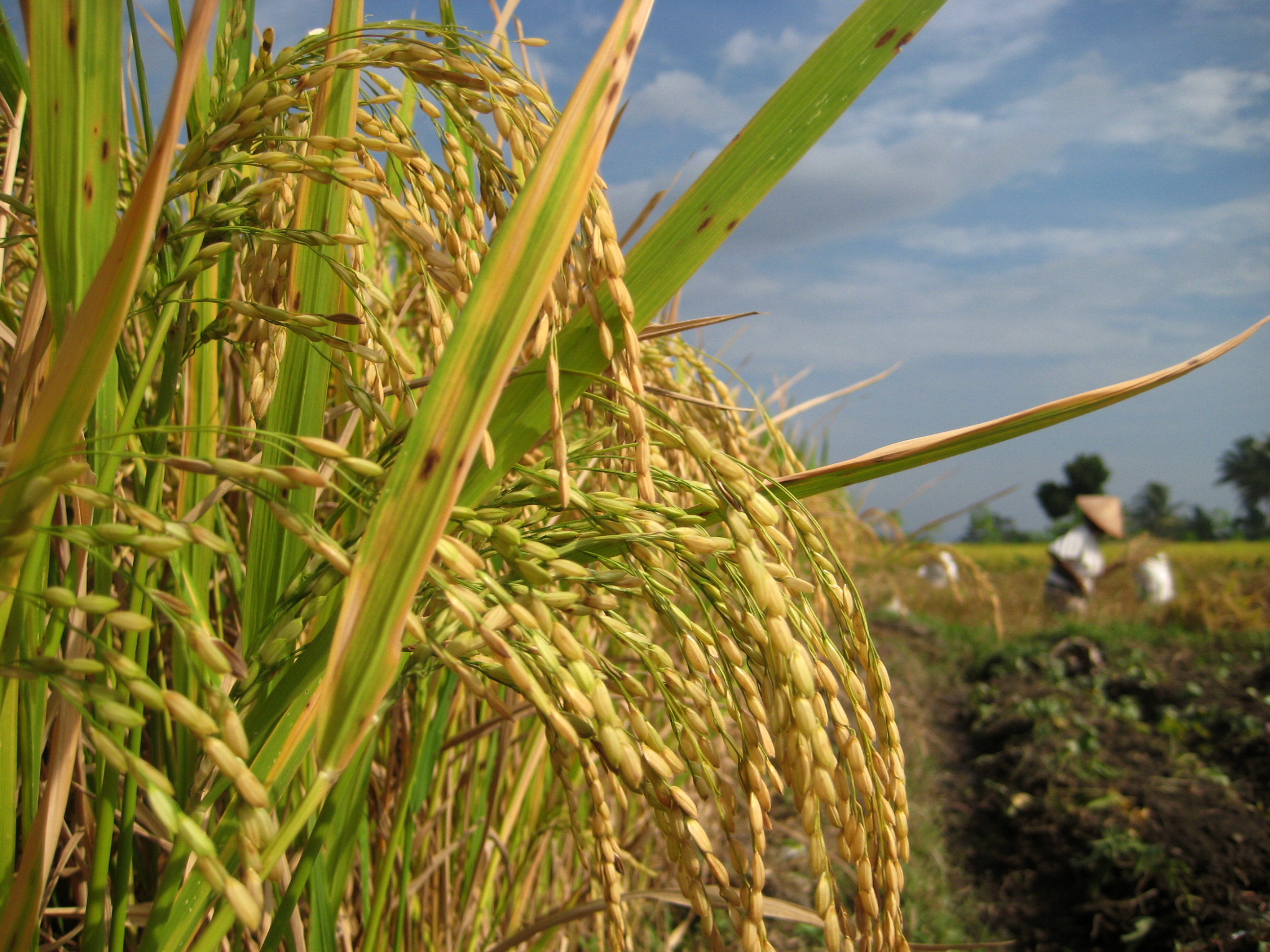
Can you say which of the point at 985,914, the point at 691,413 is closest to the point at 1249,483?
the point at 985,914

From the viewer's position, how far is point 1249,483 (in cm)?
3462

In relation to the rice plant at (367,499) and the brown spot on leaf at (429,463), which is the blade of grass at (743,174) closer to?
the rice plant at (367,499)

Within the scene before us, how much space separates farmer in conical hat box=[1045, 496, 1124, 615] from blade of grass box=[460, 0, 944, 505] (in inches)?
384

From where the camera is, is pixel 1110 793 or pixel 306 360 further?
pixel 1110 793

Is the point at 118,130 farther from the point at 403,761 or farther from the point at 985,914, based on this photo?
the point at 985,914

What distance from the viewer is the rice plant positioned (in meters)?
0.46

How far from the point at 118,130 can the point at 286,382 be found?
26 cm

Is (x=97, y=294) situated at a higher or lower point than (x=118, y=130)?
lower

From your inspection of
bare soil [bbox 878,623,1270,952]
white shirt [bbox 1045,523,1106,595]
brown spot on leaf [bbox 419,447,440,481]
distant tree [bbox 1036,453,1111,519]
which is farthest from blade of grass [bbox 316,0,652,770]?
distant tree [bbox 1036,453,1111,519]

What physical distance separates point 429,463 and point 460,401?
0.15 feet

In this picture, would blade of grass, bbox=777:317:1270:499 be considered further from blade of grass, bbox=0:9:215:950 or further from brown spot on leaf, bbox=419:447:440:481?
blade of grass, bbox=0:9:215:950

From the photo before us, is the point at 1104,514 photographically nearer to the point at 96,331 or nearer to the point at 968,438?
the point at 968,438

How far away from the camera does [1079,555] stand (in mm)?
9070

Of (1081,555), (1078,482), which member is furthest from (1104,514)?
(1078,482)
